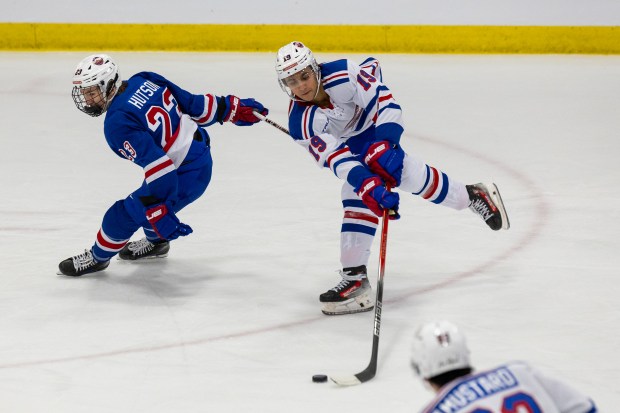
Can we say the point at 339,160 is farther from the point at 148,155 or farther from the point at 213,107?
the point at 213,107

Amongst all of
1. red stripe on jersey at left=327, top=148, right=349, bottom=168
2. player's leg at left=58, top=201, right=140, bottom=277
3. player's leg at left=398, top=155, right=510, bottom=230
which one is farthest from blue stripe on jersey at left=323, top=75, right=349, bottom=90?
player's leg at left=58, top=201, right=140, bottom=277

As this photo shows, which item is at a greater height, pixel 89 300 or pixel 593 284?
pixel 593 284

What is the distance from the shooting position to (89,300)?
3.90m

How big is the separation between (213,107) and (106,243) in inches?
27.3

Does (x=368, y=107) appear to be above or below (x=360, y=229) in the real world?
above

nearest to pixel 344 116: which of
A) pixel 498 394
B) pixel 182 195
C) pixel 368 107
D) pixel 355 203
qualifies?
pixel 368 107

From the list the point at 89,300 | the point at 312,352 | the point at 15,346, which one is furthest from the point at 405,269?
the point at 15,346

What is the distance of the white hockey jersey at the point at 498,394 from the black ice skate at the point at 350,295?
183cm

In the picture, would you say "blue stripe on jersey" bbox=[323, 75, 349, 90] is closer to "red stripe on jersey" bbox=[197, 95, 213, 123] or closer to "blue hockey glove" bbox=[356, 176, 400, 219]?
"blue hockey glove" bbox=[356, 176, 400, 219]

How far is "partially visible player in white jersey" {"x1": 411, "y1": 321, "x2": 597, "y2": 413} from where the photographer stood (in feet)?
5.93

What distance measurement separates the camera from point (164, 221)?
384 centimetres

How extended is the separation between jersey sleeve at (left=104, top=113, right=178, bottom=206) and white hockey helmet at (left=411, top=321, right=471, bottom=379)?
212 centimetres

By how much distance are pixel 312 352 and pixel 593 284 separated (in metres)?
1.17

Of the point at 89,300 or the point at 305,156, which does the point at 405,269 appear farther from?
the point at 305,156
